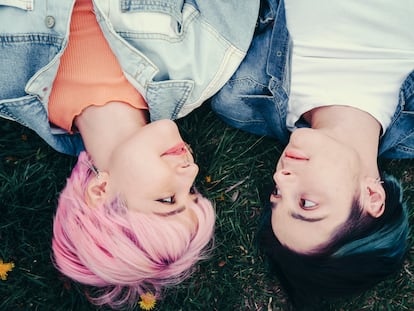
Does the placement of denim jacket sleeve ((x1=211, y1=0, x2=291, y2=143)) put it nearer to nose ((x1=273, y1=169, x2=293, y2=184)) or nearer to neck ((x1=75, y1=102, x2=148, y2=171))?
nose ((x1=273, y1=169, x2=293, y2=184))

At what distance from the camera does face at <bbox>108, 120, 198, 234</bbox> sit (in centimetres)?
217

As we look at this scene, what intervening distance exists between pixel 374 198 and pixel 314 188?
12.1 inches

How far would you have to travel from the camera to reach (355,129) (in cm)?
244

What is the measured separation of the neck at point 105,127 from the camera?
2.34 metres

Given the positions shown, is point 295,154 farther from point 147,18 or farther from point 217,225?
point 147,18

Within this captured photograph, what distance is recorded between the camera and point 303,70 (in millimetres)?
2562

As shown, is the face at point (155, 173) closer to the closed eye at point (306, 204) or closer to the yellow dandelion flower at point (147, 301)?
the closed eye at point (306, 204)

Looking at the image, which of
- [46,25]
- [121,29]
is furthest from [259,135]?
[46,25]

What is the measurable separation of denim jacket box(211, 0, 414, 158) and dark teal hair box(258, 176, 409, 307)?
32 centimetres

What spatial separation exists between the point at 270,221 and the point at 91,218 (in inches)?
33.6

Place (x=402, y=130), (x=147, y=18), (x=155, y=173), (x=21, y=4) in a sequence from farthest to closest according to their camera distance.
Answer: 1. (x=402, y=130)
2. (x=147, y=18)
3. (x=21, y=4)
4. (x=155, y=173)

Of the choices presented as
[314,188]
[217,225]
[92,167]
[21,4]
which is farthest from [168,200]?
[21,4]

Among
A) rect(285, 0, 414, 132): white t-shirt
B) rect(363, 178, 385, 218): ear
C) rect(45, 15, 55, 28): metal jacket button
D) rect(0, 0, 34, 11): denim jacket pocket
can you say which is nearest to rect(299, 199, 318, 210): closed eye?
rect(363, 178, 385, 218): ear

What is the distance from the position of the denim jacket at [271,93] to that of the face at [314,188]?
0.36 m
